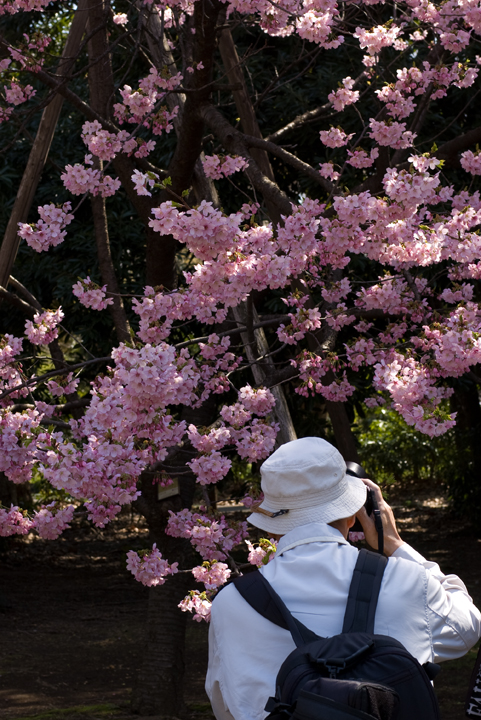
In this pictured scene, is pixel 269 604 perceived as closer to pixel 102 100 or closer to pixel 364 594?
pixel 364 594

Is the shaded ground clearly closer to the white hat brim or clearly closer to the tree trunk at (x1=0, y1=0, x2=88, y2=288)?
the tree trunk at (x1=0, y1=0, x2=88, y2=288)

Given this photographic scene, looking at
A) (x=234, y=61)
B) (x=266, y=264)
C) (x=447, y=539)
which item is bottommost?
(x=447, y=539)

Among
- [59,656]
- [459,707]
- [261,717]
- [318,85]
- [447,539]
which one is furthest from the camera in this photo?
[447,539]

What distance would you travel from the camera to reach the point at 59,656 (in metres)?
6.81

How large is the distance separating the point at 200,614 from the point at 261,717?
190cm

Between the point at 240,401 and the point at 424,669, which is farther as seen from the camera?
the point at 240,401

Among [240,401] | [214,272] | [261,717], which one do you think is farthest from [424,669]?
[240,401]

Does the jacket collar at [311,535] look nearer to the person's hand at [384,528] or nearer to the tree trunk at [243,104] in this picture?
the person's hand at [384,528]

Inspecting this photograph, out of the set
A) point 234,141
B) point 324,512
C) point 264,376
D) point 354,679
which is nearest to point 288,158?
point 234,141

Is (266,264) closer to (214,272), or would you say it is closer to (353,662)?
(214,272)

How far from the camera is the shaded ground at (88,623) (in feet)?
18.5

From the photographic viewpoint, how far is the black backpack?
119cm

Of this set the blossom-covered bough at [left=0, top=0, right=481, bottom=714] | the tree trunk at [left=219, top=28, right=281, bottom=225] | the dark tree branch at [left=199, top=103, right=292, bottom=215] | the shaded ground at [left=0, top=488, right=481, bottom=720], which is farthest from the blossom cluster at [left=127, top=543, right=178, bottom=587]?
the tree trunk at [left=219, top=28, right=281, bottom=225]

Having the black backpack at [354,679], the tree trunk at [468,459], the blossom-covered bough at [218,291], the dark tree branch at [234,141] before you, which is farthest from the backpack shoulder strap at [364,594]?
the tree trunk at [468,459]
